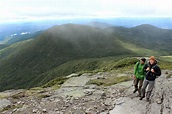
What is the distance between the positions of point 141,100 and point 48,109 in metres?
7.62

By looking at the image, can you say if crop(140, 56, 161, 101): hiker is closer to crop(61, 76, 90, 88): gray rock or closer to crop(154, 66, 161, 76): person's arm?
crop(154, 66, 161, 76): person's arm

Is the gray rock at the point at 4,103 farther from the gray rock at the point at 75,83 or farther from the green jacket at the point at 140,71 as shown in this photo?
the green jacket at the point at 140,71

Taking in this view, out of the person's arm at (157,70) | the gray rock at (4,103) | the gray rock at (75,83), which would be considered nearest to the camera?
the person's arm at (157,70)

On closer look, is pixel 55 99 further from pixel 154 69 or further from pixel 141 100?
pixel 154 69

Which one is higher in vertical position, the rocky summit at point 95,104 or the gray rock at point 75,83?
the rocky summit at point 95,104

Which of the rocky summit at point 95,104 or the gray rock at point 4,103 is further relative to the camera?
the gray rock at point 4,103

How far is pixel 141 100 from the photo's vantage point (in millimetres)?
18078

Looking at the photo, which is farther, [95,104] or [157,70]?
[95,104]

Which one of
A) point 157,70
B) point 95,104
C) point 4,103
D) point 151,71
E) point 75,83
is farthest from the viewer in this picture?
point 75,83

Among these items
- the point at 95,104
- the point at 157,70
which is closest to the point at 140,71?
the point at 157,70

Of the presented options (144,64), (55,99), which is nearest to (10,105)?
(55,99)

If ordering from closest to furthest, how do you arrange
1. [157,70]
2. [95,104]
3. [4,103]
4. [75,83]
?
[157,70]
[95,104]
[4,103]
[75,83]

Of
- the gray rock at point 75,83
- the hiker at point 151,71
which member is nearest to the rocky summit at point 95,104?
the hiker at point 151,71

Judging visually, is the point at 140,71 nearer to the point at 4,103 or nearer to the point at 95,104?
the point at 95,104
